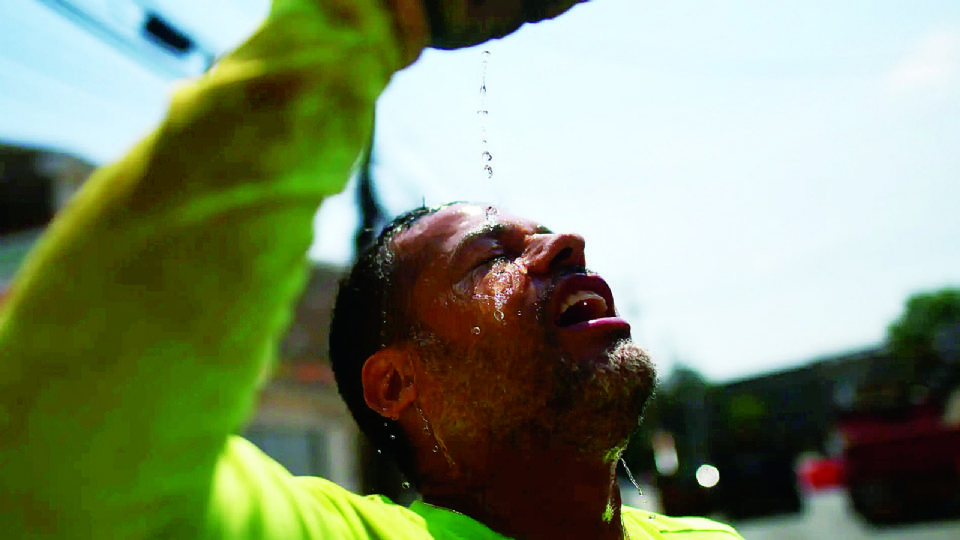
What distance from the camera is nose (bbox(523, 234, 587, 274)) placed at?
212 cm

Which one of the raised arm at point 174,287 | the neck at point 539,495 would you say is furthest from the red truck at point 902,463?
the raised arm at point 174,287

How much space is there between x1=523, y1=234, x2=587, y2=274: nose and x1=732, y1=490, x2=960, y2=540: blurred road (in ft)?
30.6

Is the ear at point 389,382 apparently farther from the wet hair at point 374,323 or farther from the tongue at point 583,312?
the tongue at point 583,312

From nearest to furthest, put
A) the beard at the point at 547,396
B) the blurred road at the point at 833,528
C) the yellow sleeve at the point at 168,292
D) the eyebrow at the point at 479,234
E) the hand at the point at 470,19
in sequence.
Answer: the yellow sleeve at the point at 168,292, the hand at the point at 470,19, the beard at the point at 547,396, the eyebrow at the point at 479,234, the blurred road at the point at 833,528

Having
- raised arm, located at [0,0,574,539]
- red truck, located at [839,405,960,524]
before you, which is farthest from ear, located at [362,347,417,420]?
red truck, located at [839,405,960,524]

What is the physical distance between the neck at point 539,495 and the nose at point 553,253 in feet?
1.55

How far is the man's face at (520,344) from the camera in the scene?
1866 mm

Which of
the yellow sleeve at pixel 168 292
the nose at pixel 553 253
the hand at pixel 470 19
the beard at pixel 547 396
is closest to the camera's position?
the yellow sleeve at pixel 168 292

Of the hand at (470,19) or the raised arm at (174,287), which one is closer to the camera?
the raised arm at (174,287)

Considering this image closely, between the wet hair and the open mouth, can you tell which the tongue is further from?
the wet hair

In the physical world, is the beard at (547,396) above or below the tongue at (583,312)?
below

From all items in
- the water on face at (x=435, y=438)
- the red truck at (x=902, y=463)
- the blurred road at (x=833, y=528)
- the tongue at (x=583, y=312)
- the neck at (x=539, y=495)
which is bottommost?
the blurred road at (x=833, y=528)

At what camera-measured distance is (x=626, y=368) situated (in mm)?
1895

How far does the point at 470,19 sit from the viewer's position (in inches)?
38.9
